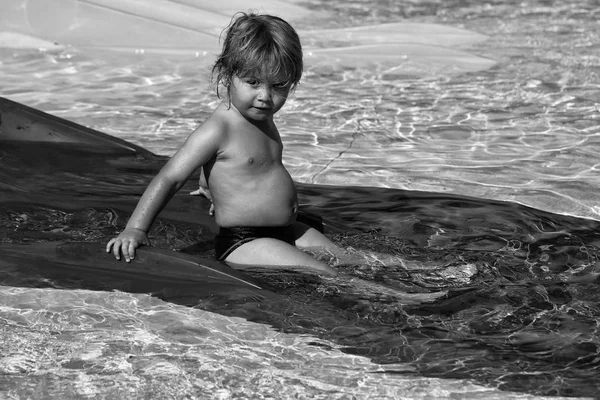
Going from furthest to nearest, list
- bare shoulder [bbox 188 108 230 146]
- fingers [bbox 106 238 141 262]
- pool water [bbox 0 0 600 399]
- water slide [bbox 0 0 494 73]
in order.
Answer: water slide [bbox 0 0 494 73] < bare shoulder [bbox 188 108 230 146] < fingers [bbox 106 238 141 262] < pool water [bbox 0 0 600 399]

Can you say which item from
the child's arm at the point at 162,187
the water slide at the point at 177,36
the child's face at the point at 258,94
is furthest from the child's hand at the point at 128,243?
the water slide at the point at 177,36

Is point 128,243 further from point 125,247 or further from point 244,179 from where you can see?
point 244,179

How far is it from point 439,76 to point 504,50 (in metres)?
1.02

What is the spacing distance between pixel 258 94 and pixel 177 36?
16.2 feet

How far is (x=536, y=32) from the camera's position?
8438 millimetres

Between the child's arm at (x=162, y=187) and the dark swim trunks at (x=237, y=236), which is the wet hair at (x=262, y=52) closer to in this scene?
the child's arm at (x=162, y=187)

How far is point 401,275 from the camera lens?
331 cm

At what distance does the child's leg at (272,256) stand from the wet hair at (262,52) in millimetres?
544

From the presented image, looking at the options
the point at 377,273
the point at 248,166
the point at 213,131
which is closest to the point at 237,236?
the point at 248,166

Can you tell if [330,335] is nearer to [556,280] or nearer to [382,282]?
[382,282]

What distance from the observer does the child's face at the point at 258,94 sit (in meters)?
3.18

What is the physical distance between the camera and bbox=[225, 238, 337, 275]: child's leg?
3.18 meters

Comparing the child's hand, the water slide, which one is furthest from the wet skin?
the water slide

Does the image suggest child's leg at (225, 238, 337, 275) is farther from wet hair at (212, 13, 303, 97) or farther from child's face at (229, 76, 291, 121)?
wet hair at (212, 13, 303, 97)
